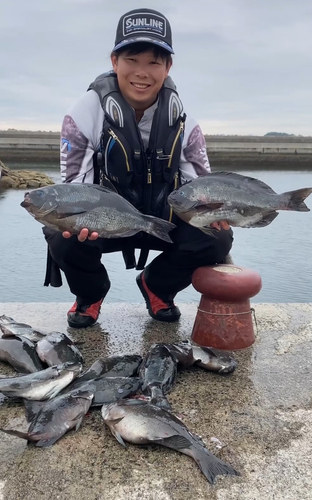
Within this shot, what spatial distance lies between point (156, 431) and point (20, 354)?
3.94 ft

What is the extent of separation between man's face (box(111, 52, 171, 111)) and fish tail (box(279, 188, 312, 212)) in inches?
46.7

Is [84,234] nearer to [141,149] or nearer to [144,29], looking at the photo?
[141,149]

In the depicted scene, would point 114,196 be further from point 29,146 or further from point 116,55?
point 29,146

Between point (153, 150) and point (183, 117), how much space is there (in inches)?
14.9

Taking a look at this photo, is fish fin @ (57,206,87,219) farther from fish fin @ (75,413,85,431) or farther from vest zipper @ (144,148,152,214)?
fish fin @ (75,413,85,431)

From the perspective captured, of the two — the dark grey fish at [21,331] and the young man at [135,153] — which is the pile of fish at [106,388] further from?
the young man at [135,153]

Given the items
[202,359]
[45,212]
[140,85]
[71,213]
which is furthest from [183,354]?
[140,85]

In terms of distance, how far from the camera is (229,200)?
11.5 feet

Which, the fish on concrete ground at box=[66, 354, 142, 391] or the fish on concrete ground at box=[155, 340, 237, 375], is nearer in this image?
the fish on concrete ground at box=[66, 354, 142, 391]

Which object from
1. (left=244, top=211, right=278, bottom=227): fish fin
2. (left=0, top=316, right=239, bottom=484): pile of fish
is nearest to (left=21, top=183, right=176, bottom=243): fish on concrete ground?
(left=244, top=211, right=278, bottom=227): fish fin

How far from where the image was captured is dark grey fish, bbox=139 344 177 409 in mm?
2793

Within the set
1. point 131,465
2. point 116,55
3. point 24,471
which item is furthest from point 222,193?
point 24,471

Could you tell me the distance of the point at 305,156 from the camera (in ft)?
124

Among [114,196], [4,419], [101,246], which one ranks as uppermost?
[114,196]
